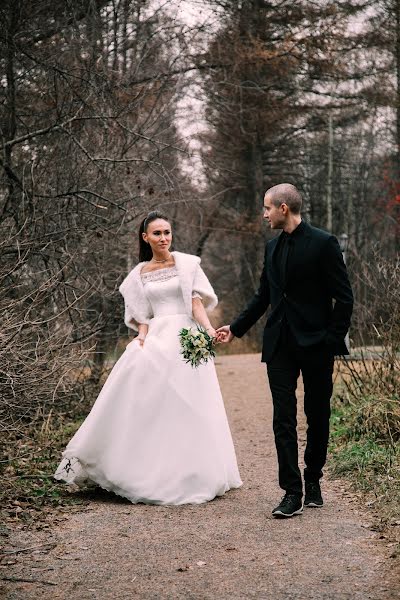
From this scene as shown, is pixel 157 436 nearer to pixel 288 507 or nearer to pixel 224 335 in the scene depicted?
pixel 224 335

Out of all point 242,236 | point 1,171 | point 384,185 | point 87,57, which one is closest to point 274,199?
point 1,171

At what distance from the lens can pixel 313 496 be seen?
6.09 meters

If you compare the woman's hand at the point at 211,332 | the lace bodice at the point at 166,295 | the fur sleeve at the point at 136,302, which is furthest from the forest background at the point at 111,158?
the woman's hand at the point at 211,332

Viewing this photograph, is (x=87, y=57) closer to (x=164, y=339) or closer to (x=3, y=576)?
(x=164, y=339)

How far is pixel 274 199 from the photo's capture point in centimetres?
582

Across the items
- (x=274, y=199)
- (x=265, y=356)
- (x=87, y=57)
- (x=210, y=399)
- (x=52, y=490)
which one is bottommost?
(x=52, y=490)

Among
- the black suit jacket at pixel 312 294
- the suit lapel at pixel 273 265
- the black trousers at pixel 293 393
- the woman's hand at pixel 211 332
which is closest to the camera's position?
the black suit jacket at pixel 312 294

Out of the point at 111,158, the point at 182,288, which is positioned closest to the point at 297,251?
the point at 182,288

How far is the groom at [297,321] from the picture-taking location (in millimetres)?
5680

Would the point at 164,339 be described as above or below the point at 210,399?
above

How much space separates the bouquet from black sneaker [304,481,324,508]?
1.20 meters

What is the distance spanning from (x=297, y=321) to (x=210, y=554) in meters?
1.66

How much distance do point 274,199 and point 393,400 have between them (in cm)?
282

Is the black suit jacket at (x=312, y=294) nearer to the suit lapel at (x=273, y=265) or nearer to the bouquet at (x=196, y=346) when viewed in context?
the suit lapel at (x=273, y=265)
